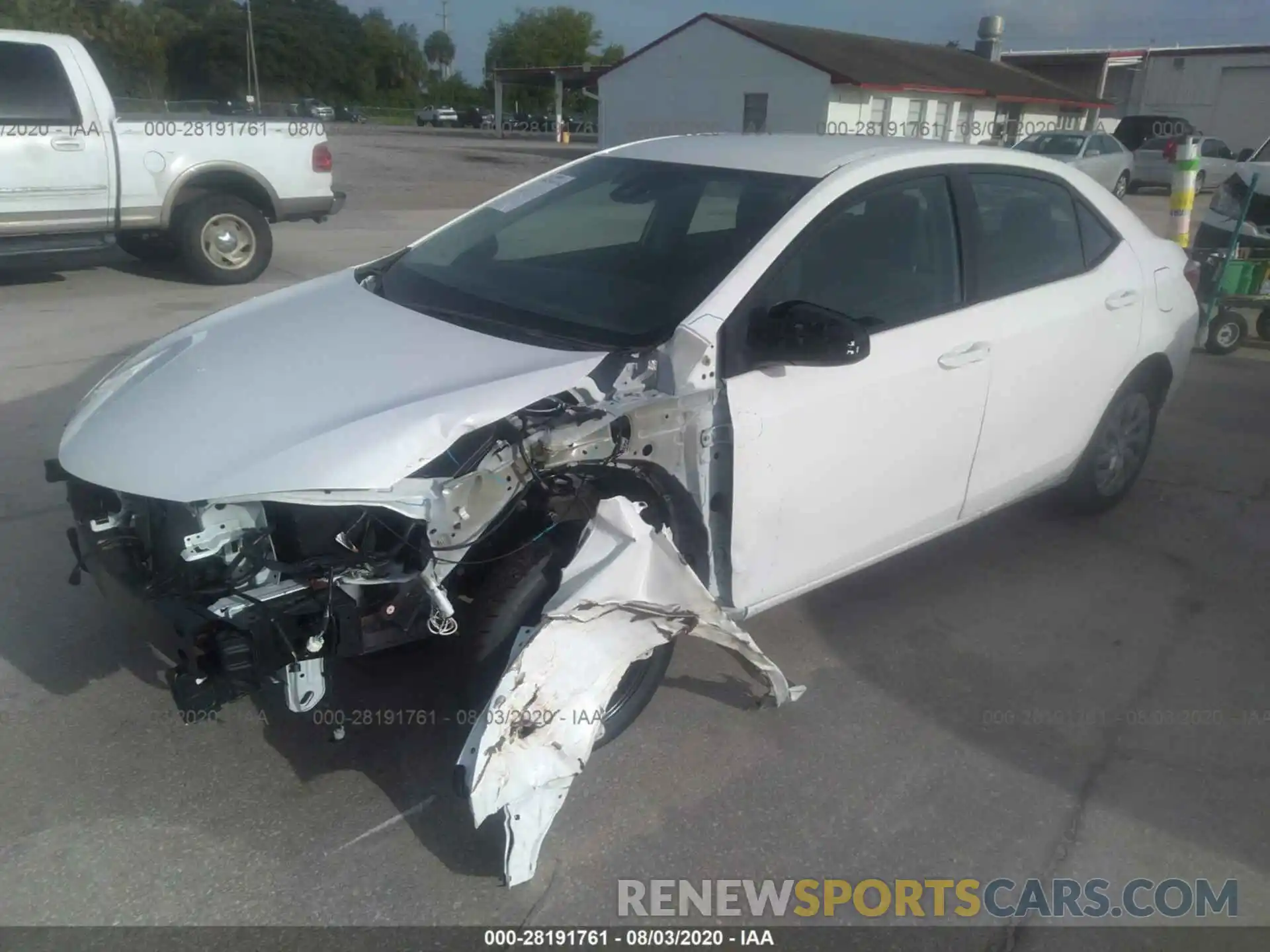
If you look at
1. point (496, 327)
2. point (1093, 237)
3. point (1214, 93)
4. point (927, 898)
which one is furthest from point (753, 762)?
point (1214, 93)

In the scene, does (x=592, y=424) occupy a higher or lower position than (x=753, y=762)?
higher

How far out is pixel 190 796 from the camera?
2.99 meters

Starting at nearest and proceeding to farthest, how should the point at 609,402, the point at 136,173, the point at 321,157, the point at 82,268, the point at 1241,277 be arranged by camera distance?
the point at 609,402, the point at 1241,277, the point at 136,173, the point at 321,157, the point at 82,268

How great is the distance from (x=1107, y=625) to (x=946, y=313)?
145cm

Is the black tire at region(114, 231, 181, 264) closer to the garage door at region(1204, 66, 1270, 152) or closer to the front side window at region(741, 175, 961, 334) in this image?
the front side window at region(741, 175, 961, 334)

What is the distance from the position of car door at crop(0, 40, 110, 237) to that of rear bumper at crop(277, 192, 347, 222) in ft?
5.27

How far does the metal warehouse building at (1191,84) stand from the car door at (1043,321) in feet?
125

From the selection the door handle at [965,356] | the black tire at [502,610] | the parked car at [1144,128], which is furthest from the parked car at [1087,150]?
the black tire at [502,610]

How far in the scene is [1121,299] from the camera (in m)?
4.43

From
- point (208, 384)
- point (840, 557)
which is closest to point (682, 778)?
point (840, 557)

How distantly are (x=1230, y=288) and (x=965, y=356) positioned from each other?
5.74 m

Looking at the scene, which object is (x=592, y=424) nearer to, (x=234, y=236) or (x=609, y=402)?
(x=609, y=402)

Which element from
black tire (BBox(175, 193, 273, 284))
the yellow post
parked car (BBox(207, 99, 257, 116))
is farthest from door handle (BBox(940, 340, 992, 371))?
parked car (BBox(207, 99, 257, 116))

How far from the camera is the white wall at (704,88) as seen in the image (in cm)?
3169
